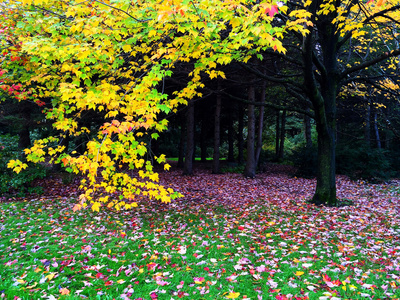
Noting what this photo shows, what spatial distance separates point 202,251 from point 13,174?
7.59m

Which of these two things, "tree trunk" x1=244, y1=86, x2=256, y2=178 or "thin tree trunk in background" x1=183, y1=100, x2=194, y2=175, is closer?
"tree trunk" x1=244, y1=86, x2=256, y2=178

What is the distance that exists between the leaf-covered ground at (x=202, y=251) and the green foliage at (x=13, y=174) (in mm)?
989

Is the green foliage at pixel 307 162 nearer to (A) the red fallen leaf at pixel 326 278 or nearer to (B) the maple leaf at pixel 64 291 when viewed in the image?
(A) the red fallen leaf at pixel 326 278

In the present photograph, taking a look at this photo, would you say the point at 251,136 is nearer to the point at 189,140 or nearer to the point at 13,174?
the point at 189,140

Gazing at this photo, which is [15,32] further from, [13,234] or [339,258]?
[339,258]

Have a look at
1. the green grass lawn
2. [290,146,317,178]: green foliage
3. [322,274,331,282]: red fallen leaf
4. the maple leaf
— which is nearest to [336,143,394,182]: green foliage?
[290,146,317,178]: green foliage

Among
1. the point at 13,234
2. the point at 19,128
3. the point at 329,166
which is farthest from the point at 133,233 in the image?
the point at 19,128

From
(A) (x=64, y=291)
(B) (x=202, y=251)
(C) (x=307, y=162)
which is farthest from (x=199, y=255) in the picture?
(C) (x=307, y=162)

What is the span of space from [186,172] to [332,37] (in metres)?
8.64

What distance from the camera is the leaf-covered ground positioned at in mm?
3352

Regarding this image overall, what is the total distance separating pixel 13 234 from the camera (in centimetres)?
534

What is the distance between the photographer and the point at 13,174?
28.2 ft

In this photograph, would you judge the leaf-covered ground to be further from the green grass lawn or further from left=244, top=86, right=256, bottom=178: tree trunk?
left=244, top=86, right=256, bottom=178: tree trunk

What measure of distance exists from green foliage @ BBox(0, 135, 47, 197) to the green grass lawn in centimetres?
166
